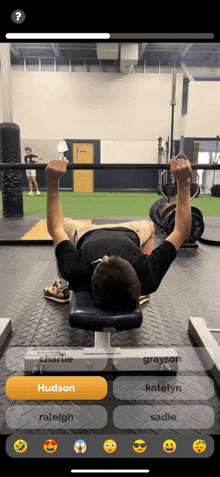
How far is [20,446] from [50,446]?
0.07 metres

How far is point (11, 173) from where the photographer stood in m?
5.44

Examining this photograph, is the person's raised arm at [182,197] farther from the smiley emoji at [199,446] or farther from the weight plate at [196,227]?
the weight plate at [196,227]

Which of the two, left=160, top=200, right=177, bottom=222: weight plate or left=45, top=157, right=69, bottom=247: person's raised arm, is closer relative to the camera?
left=45, top=157, right=69, bottom=247: person's raised arm

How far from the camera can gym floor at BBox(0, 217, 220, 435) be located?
1282 millimetres

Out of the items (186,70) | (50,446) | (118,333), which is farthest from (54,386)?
(186,70)

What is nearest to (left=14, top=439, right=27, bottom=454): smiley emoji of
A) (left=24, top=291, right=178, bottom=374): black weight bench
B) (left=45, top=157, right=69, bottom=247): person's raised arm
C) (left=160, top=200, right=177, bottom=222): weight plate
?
(left=24, top=291, right=178, bottom=374): black weight bench

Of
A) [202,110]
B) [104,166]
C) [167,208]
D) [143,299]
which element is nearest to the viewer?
[104,166]

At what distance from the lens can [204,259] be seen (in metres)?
3.33

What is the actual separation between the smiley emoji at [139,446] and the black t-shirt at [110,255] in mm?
549
